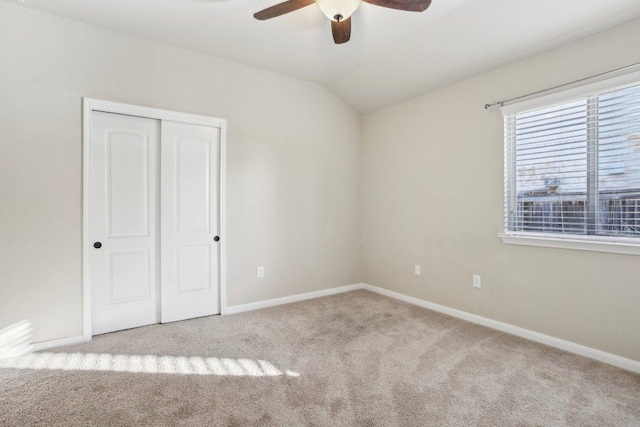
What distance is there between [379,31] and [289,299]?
10.1 feet

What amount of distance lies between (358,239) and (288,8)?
3.21 m

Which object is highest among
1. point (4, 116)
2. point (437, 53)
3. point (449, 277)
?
point (437, 53)

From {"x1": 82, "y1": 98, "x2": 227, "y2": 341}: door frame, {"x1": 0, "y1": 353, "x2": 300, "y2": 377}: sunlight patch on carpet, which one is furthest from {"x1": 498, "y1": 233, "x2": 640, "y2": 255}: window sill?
{"x1": 82, "y1": 98, "x2": 227, "y2": 341}: door frame

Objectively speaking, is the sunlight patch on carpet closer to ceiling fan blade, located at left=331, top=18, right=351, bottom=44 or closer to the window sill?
the window sill

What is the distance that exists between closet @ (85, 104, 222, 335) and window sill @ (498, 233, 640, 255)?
3010 mm

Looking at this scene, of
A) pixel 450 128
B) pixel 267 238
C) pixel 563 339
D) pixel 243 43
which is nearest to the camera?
pixel 563 339

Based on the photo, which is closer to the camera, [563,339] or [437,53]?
[563,339]

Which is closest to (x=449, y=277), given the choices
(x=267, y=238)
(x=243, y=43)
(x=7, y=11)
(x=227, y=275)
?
(x=267, y=238)

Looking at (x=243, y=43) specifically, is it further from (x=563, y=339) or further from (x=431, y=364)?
(x=563, y=339)

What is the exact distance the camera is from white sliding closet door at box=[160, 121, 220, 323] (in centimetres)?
328

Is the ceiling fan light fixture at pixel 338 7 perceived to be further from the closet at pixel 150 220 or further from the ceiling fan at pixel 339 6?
the closet at pixel 150 220

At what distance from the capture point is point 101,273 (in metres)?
2.97

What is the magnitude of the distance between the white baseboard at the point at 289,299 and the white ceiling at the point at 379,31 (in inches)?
107

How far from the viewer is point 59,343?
272cm
